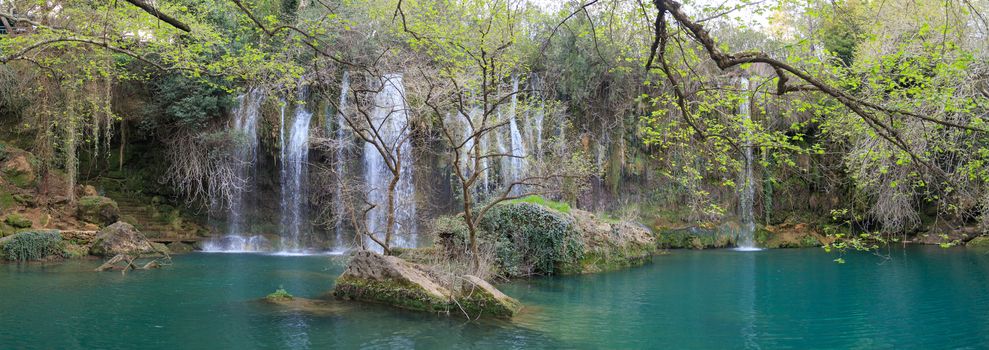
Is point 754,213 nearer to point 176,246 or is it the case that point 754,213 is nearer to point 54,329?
point 176,246

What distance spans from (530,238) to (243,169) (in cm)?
1235

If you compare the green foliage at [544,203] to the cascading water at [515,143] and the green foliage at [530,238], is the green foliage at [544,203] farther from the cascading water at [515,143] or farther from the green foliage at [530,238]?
the cascading water at [515,143]

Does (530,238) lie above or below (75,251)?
above

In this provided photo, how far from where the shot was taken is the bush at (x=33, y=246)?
16438 mm

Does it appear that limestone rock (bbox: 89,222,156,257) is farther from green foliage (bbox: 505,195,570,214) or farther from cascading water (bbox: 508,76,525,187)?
cascading water (bbox: 508,76,525,187)

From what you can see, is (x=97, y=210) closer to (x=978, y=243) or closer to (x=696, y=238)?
(x=696, y=238)

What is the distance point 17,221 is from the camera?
1797 centimetres

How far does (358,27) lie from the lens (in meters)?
25.1

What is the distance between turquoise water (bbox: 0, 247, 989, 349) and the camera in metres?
8.91

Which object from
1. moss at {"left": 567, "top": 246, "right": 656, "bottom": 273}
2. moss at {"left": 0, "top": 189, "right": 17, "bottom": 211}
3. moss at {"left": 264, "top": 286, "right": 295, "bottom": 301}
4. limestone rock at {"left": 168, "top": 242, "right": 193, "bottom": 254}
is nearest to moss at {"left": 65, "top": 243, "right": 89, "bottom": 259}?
moss at {"left": 0, "top": 189, "right": 17, "bottom": 211}

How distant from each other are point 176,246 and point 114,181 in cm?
379

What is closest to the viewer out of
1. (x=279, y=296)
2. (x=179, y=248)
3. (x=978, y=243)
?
(x=279, y=296)

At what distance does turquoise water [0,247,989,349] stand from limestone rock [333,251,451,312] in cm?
35

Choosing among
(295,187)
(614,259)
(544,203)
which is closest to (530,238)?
(544,203)
